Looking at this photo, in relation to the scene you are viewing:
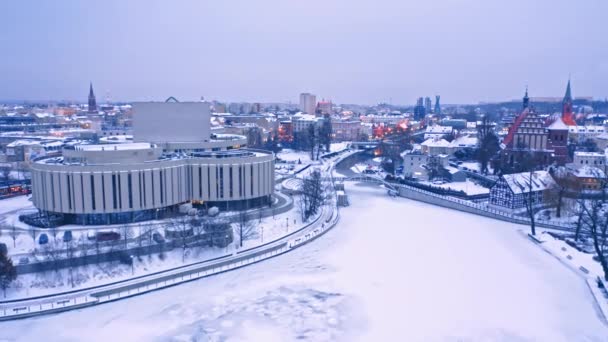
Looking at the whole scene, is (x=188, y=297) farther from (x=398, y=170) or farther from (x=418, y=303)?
(x=398, y=170)

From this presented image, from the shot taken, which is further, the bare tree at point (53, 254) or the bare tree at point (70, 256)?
the bare tree at point (53, 254)

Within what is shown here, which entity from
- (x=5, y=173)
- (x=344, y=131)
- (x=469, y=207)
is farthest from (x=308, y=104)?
(x=469, y=207)

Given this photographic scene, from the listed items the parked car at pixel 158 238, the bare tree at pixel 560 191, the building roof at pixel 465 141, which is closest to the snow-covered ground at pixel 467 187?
the bare tree at pixel 560 191

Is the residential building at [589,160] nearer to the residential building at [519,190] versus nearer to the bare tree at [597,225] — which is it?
the bare tree at [597,225]

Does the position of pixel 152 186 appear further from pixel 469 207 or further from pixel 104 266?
pixel 469 207

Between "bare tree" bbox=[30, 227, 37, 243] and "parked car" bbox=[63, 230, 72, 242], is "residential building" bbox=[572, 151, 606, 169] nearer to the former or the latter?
"parked car" bbox=[63, 230, 72, 242]

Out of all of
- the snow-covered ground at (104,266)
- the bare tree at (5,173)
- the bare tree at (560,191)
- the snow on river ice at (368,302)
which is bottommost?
the snow on river ice at (368,302)

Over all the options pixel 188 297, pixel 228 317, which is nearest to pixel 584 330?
pixel 228 317
